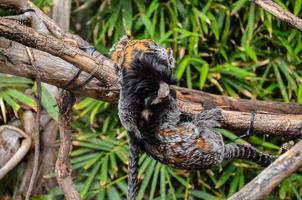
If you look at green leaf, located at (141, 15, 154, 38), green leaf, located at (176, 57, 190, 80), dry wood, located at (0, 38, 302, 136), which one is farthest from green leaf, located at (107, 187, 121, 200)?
dry wood, located at (0, 38, 302, 136)

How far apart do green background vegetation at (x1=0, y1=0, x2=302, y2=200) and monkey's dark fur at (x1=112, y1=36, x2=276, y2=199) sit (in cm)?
88

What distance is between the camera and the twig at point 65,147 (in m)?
1.50

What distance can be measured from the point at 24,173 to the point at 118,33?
0.81 meters

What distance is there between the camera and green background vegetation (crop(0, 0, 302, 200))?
7.68 feet

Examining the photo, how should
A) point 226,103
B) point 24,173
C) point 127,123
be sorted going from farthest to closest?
point 24,173, point 226,103, point 127,123

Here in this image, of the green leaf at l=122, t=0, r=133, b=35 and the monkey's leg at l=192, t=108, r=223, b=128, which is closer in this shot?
the monkey's leg at l=192, t=108, r=223, b=128

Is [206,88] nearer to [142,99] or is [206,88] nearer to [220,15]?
[220,15]

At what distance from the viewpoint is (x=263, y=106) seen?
5.46 feet

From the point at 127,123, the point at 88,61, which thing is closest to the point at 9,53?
the point at 88,61

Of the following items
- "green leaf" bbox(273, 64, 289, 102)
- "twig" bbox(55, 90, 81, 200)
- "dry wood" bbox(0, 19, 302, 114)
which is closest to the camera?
"dry wood" bbox(0, 19, 302, 114)

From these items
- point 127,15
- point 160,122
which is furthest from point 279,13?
point 127,15

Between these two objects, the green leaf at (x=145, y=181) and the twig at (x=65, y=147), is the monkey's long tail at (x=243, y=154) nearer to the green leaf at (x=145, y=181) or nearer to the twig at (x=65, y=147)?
the twig at (x=65, y=147)

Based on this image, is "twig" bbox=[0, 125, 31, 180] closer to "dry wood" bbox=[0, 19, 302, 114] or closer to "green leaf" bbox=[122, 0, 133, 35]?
"green leaf" bbox=[122, 0, 133, 35]

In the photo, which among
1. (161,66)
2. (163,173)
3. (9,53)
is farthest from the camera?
(163,173)
